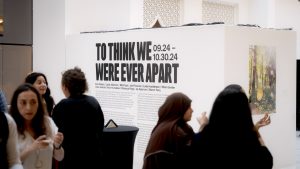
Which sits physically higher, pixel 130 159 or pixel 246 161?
pixel 246 161

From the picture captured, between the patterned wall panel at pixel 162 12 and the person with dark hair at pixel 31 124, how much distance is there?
8818mm

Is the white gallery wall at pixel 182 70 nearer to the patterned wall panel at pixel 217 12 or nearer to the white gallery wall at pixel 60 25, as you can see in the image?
the white gallery wall at pixel 60 25

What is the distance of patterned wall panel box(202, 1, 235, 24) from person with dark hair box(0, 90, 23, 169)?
11.6m

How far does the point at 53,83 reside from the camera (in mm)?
10055

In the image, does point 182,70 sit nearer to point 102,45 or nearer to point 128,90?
point 128,90

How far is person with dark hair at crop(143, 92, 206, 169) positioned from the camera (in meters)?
4.07

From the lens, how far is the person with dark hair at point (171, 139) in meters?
4.07

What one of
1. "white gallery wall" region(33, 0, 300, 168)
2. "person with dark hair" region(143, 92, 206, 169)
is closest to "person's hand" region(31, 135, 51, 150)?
"person with dark hair" region(143, 92, 206, 169)

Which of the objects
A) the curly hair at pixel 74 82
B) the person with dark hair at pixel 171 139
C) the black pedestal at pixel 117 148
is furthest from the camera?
the black pedestal at pixel 117 148

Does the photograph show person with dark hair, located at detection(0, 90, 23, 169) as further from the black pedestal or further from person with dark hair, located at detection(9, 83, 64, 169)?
the black pedestal

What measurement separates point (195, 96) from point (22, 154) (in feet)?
15.2

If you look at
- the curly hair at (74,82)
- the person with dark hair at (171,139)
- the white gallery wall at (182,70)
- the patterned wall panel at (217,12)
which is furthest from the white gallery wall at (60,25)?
the person with dark hair at (171,139)

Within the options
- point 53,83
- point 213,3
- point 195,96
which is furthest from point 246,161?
point 213,3

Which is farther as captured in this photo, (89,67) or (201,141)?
(89,67)
